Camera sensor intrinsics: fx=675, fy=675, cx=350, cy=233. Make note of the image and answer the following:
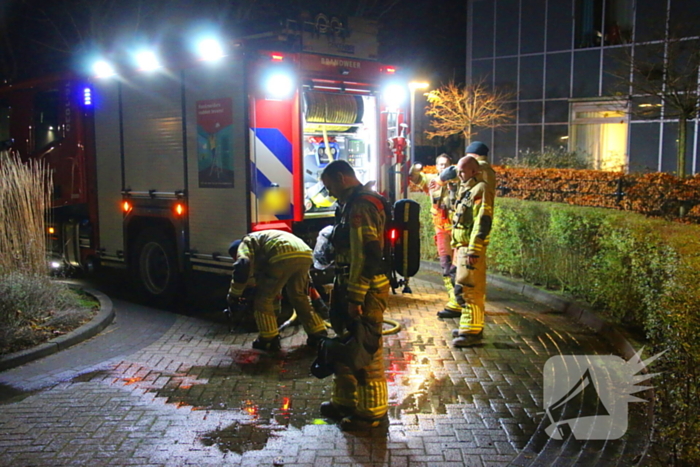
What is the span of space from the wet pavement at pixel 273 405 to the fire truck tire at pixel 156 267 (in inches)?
56.2

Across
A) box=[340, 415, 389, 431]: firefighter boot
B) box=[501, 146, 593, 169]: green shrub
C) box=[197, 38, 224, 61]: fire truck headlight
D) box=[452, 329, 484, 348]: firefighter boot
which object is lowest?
box=[340, 415, 389, 431]: firefighter boot

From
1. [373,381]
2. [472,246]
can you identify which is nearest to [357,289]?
[373,381]

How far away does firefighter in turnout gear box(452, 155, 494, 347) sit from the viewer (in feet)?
22.3

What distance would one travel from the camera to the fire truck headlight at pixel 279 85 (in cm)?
775

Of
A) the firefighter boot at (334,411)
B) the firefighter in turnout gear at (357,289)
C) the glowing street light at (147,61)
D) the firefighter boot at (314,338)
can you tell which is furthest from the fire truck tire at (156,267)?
the firefighter in turnout gear at (357,289)

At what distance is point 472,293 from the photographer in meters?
6.94

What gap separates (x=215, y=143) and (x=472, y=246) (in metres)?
3.34

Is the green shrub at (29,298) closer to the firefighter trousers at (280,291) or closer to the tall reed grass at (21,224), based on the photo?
the tall reed grass at (21,224)

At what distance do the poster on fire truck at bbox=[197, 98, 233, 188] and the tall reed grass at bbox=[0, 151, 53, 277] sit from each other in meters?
1.90

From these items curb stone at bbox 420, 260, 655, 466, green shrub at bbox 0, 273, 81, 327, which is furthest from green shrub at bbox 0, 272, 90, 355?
curb stone at bbox 420, 260, 655, 466

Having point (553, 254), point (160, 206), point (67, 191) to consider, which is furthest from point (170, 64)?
point (553, 254)

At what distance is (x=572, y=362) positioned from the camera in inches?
250

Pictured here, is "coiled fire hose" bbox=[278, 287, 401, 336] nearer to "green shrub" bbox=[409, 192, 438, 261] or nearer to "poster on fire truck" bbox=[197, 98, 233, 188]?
"poster on fire truck" bbox=[197, 98, 233, 188]

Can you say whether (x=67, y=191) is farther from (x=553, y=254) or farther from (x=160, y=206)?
(x=553, y=254)
